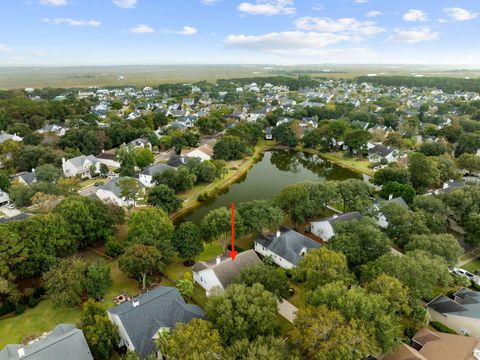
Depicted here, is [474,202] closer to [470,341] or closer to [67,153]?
[470,341]

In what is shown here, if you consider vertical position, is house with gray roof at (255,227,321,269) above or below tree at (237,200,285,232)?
below

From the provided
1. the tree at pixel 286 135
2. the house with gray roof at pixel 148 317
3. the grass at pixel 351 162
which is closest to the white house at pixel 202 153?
the tree at pixel 286 135

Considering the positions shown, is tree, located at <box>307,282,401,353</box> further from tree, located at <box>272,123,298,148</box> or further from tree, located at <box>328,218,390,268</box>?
tree, located at <box>272,123,298,148</box>

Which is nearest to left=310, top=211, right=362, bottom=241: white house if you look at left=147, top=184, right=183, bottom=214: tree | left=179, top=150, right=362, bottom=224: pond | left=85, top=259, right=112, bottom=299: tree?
left=179, top=150, right=362, bottom=224: pond

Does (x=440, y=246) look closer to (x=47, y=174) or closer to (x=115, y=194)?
(x=115, y=194)

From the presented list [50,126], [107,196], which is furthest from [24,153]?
[50,126]

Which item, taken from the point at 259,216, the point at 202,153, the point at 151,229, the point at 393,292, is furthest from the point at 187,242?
the point at 202,153
